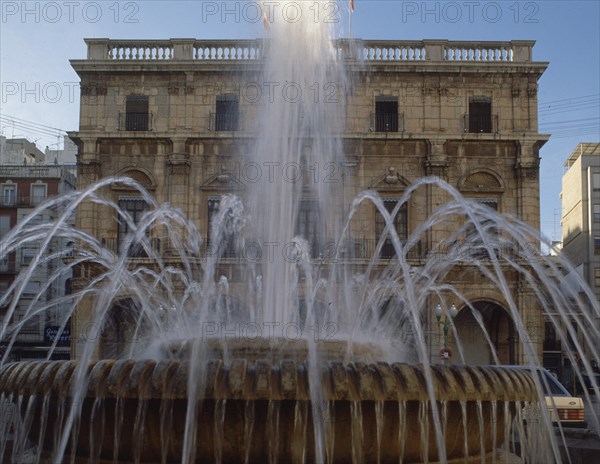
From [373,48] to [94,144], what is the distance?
35.5ft

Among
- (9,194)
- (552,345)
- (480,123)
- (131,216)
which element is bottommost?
(552,345)

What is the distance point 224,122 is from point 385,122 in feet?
19.3

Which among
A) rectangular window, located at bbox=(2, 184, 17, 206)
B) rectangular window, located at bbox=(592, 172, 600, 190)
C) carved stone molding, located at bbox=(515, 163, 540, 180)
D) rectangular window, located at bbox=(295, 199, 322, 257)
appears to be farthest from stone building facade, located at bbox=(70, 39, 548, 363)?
rectangular window, located at bbox=(592, 172, 600, 190)

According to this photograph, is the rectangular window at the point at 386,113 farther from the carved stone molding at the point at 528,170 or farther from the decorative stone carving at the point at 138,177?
the decorative stone carving at the point at 138,177

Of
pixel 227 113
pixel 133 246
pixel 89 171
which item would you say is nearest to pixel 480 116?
pixel 227 113

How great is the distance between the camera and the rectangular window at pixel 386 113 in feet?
101

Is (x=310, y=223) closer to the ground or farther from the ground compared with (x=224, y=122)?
closer to the ground

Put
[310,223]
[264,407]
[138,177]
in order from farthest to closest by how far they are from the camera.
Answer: [138,177] < [310,223] < [264,407]

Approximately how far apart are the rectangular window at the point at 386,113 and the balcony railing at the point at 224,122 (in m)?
5.07

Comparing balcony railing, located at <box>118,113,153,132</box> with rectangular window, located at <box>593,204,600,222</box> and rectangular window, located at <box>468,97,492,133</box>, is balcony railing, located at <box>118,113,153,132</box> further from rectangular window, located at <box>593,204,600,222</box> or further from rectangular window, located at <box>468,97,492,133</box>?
rectangular window, located at <box>593,204,600,222</box>

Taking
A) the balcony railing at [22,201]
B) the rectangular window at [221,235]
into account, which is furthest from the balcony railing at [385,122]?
the balcony railing at [22,201]

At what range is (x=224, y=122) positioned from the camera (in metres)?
30.7

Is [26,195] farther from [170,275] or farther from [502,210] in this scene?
[502,210]

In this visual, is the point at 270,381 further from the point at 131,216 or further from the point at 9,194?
the point at 9,194
